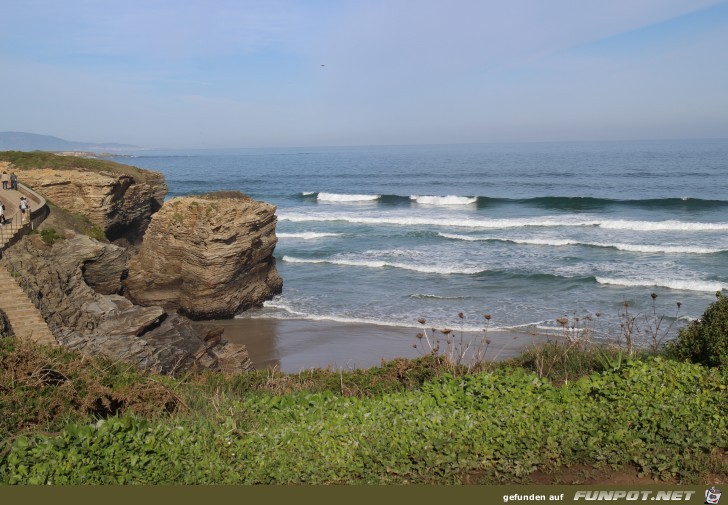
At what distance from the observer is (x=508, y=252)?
107 feet

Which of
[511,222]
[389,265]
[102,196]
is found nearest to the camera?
[102,196]

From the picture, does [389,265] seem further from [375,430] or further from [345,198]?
[345,198]

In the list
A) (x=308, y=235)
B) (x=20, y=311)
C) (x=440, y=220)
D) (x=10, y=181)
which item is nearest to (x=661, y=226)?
(x=440, y=220)

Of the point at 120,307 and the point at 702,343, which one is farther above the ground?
the point at 702,343

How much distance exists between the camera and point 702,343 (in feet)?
30.5

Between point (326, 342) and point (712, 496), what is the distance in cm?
1421

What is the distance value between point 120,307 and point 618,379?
14.1 metres

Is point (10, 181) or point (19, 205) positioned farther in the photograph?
point (10, 181)

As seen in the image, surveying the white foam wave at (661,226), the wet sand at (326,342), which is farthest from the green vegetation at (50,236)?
the white foam wave at (661,226)

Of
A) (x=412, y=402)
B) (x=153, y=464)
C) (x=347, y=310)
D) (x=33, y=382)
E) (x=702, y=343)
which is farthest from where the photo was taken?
(x=347, y=310)

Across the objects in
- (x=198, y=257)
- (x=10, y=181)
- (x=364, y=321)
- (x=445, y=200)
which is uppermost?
(x=10, y=181)

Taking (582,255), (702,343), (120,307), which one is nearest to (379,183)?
(582,255)

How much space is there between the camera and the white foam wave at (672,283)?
79.6 ft

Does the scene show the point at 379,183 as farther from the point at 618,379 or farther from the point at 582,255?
the point at 618,379
